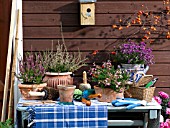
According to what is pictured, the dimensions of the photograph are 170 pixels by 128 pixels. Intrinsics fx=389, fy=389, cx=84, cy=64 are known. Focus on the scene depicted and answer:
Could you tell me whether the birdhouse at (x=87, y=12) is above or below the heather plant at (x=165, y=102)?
above

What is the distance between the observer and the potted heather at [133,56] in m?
3.68

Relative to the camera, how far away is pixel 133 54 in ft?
12.1

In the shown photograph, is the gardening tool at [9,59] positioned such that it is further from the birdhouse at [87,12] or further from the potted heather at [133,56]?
the potted heather at [133,56]

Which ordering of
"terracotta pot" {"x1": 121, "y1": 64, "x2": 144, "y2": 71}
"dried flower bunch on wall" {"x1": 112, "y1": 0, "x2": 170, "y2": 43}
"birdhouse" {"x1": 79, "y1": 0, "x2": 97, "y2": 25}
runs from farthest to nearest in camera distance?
1. "dried flower bunch on wall" {"x1": 112, "y1": 0, "x2": 170, "y2": 43}
2. "birdhouse" {"x1": 79, "y1": 0, "x2": 97, "y2": 25}
3. "terracotta pot" {"x1": 121, "y1": 64, "x2": 144, "y2": 71}

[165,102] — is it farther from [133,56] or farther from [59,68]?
[59,68]

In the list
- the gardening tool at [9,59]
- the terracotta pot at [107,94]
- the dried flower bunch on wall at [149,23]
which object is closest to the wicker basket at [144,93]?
the terracotta pot at [107,94]

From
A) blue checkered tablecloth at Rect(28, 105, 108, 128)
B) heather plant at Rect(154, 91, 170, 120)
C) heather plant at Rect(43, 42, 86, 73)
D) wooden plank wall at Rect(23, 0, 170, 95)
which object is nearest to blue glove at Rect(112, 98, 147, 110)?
blue checkered tablecloth at Rect(28, 105, 108, 128)

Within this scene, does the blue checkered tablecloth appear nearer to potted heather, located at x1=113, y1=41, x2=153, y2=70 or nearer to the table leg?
the table leg

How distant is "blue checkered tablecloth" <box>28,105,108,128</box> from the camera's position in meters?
2.99

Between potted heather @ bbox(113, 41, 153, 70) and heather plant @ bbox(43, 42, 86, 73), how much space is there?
0.39 m

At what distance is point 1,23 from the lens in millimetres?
3895

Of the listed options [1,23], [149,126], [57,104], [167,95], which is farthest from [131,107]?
[1,23]

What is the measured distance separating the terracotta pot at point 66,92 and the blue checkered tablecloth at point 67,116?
0.56 ft

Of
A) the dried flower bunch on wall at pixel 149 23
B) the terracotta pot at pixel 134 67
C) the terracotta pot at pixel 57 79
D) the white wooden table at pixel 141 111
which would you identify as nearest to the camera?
the white wooden table at pixel 141 111
